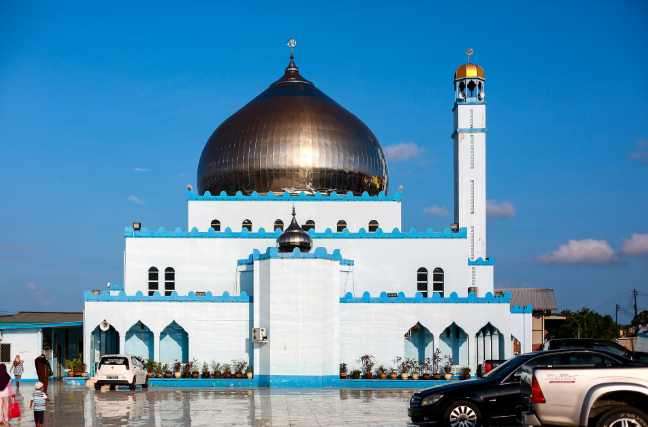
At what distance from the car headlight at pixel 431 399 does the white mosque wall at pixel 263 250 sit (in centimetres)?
1713

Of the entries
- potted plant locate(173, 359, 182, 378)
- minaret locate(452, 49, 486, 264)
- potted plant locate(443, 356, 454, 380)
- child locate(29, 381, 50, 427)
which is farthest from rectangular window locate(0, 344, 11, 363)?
minaret locate(452, 49, 486, 264)

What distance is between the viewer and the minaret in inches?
1385

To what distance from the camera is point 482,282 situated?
109ft

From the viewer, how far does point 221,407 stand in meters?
19.2

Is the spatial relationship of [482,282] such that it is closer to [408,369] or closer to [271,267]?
[408,369]

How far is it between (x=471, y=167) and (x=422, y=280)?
6.58 metres

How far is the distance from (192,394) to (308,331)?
546 centimetres

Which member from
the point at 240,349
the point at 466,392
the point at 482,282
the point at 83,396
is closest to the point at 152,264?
the point at 240,349

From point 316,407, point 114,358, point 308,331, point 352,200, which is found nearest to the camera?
point 316,407

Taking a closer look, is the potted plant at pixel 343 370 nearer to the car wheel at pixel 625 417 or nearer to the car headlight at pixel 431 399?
the car headlight at pixel 431 399

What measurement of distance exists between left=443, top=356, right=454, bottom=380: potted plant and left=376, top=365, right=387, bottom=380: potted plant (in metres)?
2.34

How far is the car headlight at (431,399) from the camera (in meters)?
14.6

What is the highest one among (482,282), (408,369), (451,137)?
(451,137)

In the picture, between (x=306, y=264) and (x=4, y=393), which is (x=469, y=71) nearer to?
(x=306, y=264)
